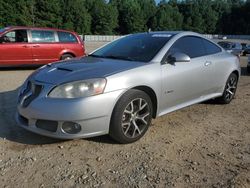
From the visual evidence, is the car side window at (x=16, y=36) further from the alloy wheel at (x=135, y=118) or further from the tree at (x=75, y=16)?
the tree at (x=75, y=16)

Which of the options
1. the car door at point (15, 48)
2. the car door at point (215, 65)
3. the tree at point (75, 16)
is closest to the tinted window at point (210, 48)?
the car door at point (215, 65)

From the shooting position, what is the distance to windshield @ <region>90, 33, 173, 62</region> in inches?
193

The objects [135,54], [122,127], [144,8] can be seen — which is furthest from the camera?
[144,8]

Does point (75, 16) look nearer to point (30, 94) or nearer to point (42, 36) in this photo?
point (42, 36)

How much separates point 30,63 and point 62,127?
27.2 ft

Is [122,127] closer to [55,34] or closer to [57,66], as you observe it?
[57,66]

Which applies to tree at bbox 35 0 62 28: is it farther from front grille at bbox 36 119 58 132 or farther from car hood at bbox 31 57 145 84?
front grille at bbox 36 119 58 132

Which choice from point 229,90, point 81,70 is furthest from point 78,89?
point 229,90

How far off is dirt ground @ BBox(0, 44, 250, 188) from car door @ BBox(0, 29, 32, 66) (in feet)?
21.3

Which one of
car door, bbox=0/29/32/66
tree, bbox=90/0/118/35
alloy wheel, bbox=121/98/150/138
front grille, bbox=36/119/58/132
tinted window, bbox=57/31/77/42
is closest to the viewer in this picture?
front grille, bbox=36/119/58/132

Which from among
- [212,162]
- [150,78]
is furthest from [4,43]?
[212,162]

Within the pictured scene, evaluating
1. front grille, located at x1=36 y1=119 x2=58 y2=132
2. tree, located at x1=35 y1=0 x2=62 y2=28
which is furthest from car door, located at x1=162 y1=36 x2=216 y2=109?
tree, located at x1=35 y1=0 x2=62 y2=28

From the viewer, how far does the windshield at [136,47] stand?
16.1ft

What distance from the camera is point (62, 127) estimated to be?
397cm
